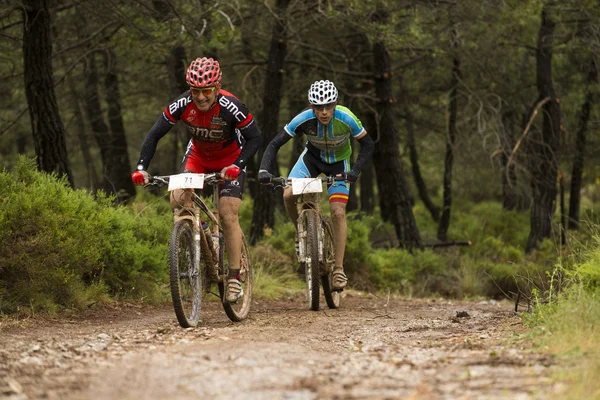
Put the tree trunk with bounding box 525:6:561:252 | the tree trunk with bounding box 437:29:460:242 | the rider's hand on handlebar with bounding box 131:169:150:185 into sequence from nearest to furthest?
the rider's hand on handlebar with bounding box 131:169:150:185 → the tree trunk with bounding box 525:6:561:252 → the tree trunk with bounding box 437:29:460:242

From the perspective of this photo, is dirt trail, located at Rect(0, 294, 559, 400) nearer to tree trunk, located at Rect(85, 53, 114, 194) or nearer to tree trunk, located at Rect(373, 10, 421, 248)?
tree trunk, located at Rect(373, 10, 421, 248)

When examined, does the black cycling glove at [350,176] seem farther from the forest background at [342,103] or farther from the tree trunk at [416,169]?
the tree trunk at [416,169]

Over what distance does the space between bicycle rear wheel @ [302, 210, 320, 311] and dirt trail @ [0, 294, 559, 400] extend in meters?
0.72

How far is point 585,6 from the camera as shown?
53.3 ft

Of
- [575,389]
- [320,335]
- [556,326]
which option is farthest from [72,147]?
[575,389]

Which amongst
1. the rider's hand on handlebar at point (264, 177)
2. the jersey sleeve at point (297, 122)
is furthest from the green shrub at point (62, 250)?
the jersey sleeve at point (297, 122)

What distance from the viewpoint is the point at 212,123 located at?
8.09m

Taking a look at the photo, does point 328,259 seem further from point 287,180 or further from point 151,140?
point 151,140

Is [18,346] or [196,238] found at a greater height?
[196,238]

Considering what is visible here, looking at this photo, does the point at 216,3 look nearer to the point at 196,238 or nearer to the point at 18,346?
the point at 196,238

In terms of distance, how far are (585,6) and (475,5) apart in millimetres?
2198

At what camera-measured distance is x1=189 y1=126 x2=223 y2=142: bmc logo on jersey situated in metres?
8.13

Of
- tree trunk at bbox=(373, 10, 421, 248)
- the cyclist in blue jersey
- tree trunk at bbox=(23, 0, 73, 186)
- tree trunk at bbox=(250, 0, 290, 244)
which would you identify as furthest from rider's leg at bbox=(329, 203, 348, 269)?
tree trunk at bbox=(373, 10, 421, 248)

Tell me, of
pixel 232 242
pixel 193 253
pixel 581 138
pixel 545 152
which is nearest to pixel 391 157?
pixel 545 152
